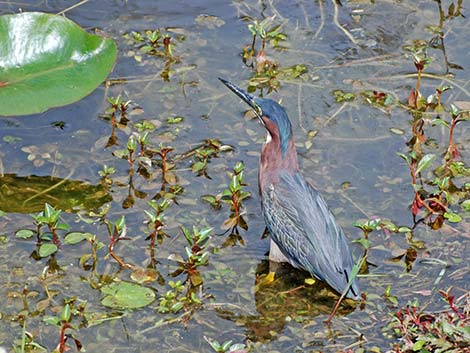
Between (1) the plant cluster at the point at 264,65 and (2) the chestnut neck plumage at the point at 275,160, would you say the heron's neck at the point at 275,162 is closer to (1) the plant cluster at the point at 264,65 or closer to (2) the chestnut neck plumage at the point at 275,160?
(2) the chestnut neck plumage at the point at 275,160

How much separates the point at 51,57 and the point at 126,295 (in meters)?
1.59

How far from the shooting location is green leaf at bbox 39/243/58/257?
16.5 feet

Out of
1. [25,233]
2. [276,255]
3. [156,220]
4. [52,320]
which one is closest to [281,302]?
[276,255]

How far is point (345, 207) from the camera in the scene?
559cm

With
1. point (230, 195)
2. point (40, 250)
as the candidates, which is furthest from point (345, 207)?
point (40, 250)

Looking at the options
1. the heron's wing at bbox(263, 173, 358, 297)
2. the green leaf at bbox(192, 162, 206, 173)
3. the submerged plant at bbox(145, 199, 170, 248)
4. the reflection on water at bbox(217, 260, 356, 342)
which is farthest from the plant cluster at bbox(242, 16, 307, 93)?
the reflection on water at bbox(217, 260, 356, 342)

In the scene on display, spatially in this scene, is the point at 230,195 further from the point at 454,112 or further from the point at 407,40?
the point at 407,40

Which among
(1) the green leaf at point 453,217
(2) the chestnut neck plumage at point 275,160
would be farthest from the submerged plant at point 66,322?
(1) the green leaf at point 453,217

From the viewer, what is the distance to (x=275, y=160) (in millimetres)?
5352

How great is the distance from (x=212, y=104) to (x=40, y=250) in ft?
5.81

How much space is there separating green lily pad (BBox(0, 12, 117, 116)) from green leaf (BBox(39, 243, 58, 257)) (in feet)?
2.76

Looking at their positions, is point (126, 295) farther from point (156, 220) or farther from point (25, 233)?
point (25, 233)

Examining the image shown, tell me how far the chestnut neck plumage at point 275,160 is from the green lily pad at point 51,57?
3.46ft

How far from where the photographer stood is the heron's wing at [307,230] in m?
4.98
